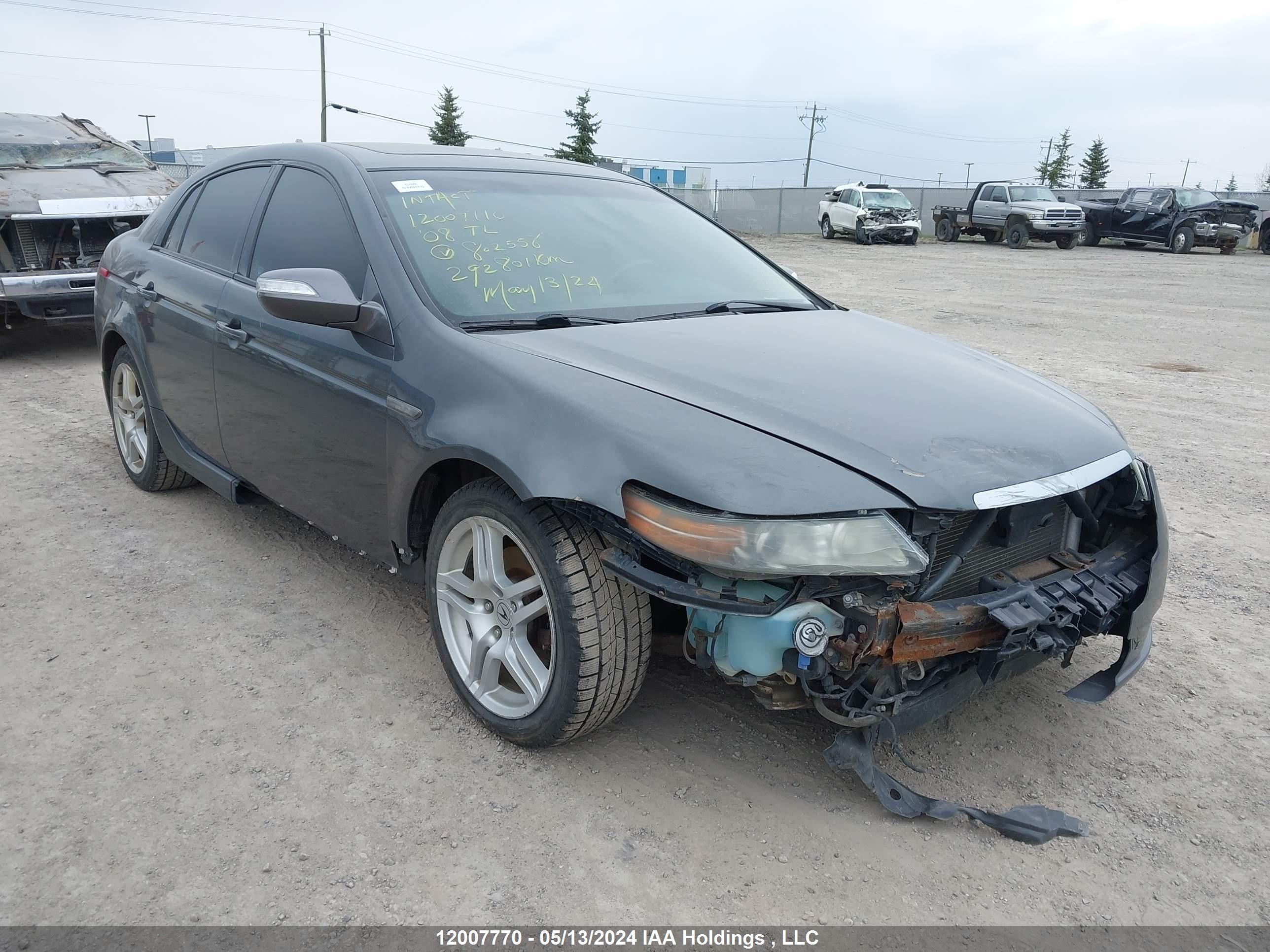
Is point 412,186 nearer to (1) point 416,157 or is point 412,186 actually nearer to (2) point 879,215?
(1) point 416,157

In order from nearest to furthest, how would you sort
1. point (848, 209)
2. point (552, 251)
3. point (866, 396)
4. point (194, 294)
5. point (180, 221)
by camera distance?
1. point (866, 396)
2. point (552, 251)
3. point (194, 294)
4. point (180, 221)
5. point (848, 209)

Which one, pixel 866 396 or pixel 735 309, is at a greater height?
pixel 735 309

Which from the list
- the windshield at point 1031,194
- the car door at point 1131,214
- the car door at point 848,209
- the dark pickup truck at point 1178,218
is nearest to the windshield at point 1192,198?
the dark pickup truck at point 1178,218

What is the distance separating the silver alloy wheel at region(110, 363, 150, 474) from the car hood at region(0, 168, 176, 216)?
3.84 m

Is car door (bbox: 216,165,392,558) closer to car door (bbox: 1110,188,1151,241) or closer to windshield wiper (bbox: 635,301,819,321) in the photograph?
windshield wiper (bbox: 635,301,819,321)

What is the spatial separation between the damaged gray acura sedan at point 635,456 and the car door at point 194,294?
0.14 ft

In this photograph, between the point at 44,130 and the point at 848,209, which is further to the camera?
the point at 848,209

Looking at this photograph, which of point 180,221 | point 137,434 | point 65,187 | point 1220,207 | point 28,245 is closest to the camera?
point 180,221

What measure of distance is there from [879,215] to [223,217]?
27078 millimetres

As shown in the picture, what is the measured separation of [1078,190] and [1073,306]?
1168 inches

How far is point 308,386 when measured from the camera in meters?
3.16

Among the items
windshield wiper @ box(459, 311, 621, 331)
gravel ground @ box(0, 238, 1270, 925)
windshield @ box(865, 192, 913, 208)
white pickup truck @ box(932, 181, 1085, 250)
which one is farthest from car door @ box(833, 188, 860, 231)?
windshield wiper @ box(459, 311, 621, 331)

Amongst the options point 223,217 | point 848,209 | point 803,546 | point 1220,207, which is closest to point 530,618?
point 803,546

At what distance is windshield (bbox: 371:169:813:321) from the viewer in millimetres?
2951
